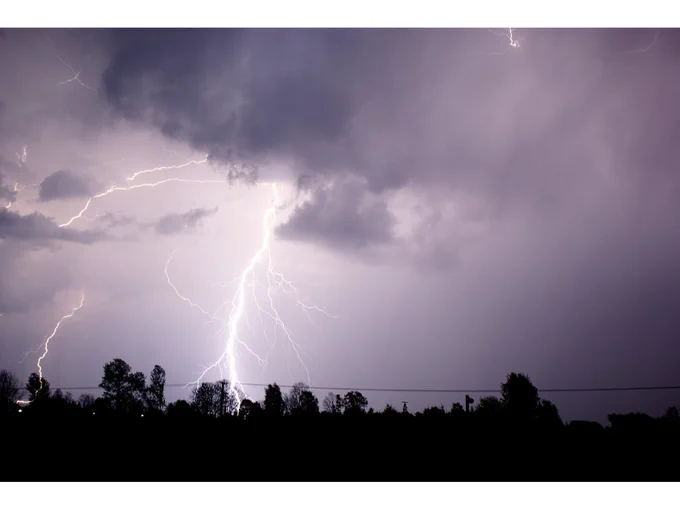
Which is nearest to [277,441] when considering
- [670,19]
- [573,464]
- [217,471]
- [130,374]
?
[217,471]

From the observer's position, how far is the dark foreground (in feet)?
19.6

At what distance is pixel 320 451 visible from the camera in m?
6.93

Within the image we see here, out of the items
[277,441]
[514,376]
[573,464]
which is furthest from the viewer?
[514,376]

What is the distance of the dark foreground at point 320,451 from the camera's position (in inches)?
236

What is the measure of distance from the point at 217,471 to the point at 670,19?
28.7 ft

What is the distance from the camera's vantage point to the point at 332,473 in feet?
20.2

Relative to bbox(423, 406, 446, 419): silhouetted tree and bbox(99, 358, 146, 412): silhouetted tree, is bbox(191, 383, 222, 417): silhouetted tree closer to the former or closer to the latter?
bbox(99, 358, 146, 412): silhouetted tree

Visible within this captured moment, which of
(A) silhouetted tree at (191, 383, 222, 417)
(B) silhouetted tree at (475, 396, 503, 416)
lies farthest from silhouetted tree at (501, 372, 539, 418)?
(A) silhouetted tree at (191, 383, 222, 417)

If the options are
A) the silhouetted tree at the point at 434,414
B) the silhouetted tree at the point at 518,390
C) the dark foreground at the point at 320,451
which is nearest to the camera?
the dark foreground at the point at 320,451

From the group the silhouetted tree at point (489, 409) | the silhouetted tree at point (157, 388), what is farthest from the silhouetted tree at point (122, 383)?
the silhouetted tree at point (489, 409)

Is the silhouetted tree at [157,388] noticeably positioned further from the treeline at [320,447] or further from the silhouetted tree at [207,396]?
the treeline at [320,447]

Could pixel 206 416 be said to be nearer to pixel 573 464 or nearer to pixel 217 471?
pixel 217 471

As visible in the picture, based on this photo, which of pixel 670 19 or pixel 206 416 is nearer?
pixel 670 19
